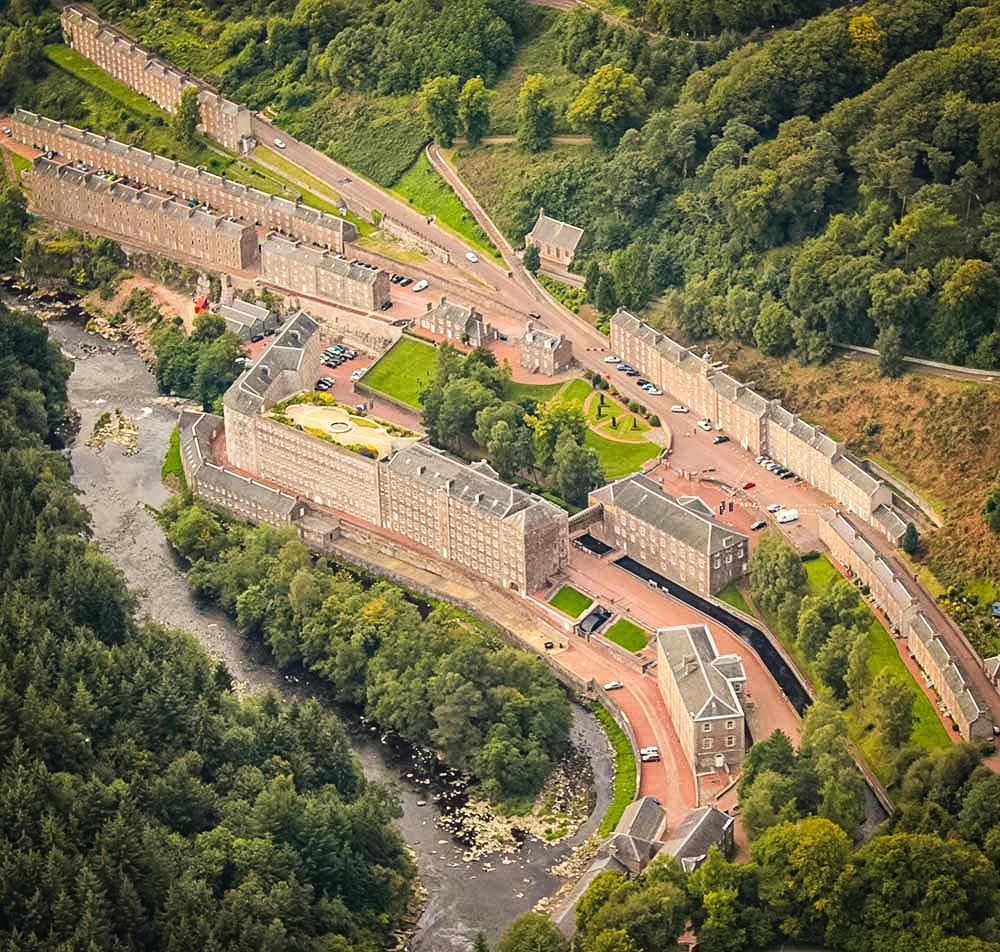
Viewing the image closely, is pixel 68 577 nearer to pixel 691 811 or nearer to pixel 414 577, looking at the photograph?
pixel 414 577

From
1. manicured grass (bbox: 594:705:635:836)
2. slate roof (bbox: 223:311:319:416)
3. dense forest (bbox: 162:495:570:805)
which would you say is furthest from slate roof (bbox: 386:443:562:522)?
manicured grass (bbox: 594:705:635:836)

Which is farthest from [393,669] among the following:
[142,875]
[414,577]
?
[142,875]

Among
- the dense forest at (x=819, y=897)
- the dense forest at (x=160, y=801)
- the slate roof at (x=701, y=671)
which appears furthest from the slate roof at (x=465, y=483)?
the dense forest at (x=819, y=897)

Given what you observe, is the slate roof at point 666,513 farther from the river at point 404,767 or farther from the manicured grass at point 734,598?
the river at point 404,767

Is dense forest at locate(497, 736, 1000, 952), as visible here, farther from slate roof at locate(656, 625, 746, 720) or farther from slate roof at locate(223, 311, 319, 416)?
slate roof at locate(223, 311, 319, 416)

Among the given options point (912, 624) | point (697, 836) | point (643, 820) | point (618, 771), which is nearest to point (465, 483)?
point (618, 771)

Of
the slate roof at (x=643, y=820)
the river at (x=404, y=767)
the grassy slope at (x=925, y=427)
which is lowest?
the river at (x=404, y=767)
